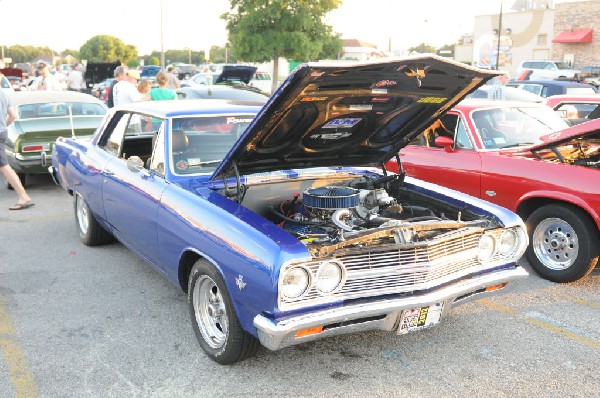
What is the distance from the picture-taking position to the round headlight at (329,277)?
10.7 feet

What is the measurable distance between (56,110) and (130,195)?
18.5 feet

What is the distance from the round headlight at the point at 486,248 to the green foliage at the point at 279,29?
1909 centimetres

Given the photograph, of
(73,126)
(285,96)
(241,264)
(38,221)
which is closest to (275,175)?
(285,96)

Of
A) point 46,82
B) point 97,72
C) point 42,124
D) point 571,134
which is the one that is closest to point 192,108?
point 571,134

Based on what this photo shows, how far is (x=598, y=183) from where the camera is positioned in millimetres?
4930

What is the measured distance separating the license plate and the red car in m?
2.13

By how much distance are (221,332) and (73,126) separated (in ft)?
20.6

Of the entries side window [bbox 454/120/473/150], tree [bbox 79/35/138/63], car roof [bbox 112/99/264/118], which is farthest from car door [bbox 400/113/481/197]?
tree [bbox 79/35/138/63]

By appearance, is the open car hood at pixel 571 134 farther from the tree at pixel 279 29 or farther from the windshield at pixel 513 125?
the tree at pixel 279 29

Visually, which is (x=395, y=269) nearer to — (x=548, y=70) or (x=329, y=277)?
(x=329, y=277)

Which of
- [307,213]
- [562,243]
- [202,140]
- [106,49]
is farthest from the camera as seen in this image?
[106,49]

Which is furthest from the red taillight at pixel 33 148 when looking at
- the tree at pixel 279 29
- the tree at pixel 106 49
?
the tree at pixel 106 49

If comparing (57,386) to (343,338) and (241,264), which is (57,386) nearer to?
(241,264)

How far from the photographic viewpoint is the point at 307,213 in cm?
430
